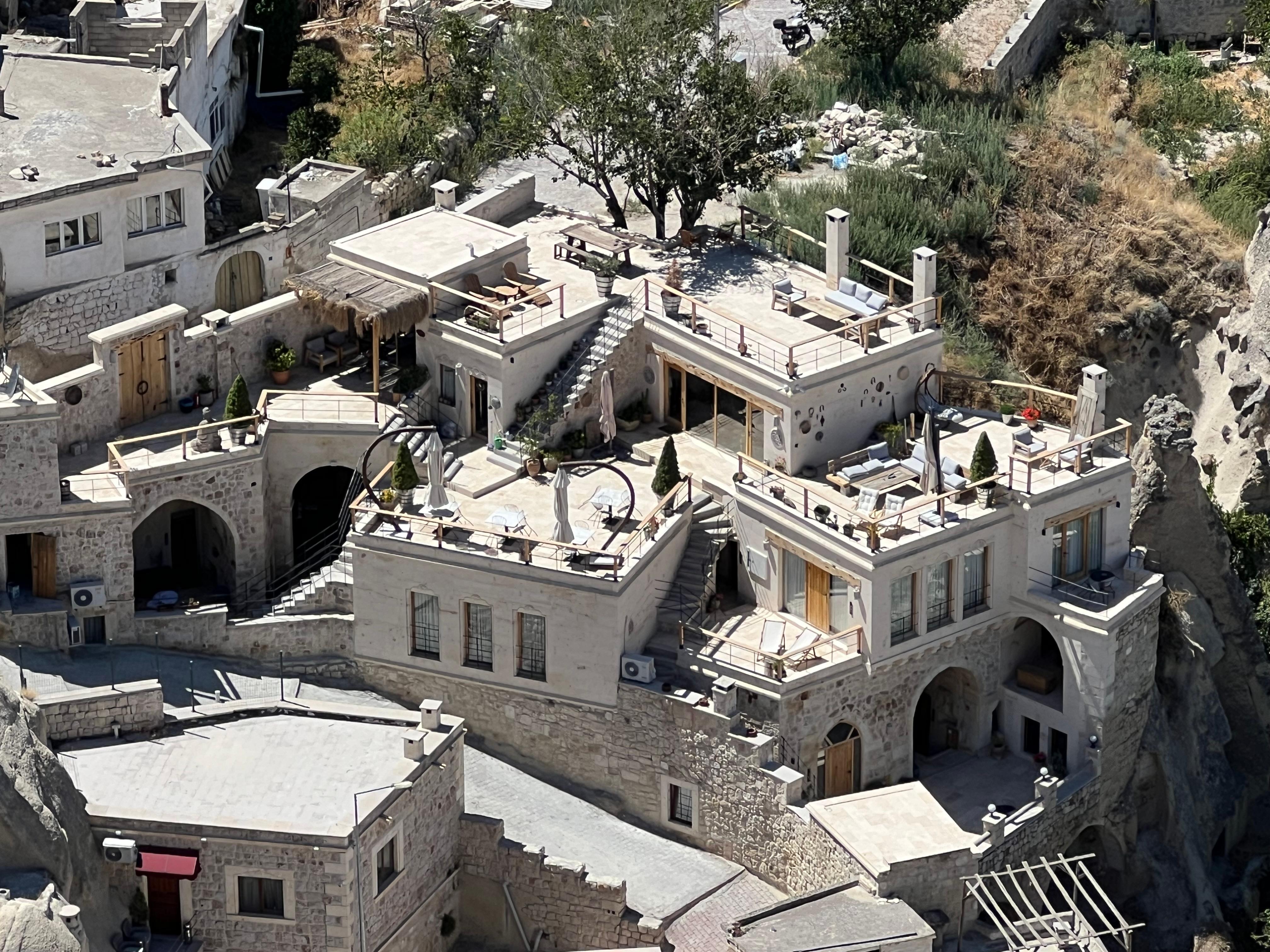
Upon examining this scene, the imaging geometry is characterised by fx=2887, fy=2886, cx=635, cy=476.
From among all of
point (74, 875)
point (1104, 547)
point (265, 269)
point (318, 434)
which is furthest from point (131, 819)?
point (1104, 547)

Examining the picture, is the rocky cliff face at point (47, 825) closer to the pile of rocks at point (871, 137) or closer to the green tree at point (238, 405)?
the green tree at point (238, 405)

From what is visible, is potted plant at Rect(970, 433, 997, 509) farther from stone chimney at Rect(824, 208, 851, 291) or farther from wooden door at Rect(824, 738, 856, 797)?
stone chimney at Rect(824, 208, 851, 291)

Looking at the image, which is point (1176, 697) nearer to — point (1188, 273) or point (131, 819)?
point (1188, 273)

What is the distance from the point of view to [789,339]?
71.6 meters

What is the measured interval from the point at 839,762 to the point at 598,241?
1653 cm

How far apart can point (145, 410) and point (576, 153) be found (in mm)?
14286

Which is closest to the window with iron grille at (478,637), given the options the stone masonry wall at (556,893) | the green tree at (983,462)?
the stone masonry wall at (556,893)

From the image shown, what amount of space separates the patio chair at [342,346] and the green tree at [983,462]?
16.6 meters

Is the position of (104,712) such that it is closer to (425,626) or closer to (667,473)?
(425,626)

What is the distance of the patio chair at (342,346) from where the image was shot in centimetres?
7412

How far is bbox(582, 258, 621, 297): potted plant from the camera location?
241 feet

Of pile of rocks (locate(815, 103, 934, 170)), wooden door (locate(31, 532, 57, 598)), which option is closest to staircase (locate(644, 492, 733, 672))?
wooden door (locate(31, 532, 57, 598))

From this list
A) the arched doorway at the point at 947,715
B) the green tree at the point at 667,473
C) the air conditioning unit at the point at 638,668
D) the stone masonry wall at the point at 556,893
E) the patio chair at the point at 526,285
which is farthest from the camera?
the patio chair at the point at 526,285

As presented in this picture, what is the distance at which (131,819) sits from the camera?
2389 inches
